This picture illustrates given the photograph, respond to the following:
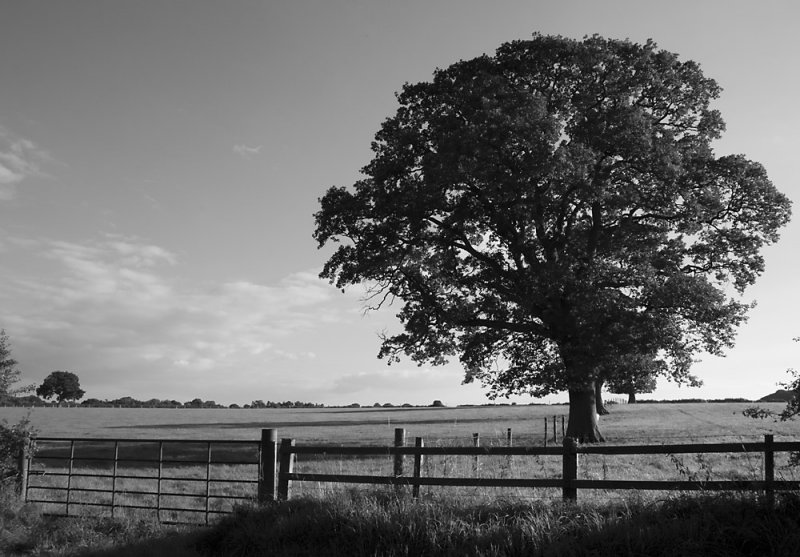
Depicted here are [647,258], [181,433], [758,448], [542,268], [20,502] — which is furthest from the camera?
[181,433]

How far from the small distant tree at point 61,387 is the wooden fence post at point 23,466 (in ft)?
511

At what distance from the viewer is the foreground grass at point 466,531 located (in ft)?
30.4

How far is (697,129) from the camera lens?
31.8m

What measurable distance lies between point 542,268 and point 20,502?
64.8 feet

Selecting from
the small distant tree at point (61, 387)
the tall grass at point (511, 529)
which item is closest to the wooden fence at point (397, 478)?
the tall grass at point (511, 529)

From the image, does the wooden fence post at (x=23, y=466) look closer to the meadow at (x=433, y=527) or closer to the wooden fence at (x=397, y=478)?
the wooden fence at (x=397, y=478)

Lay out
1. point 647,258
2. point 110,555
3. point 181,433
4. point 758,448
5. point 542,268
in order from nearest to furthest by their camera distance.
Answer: point 758,448 < point 110,555 < point 542,268 < point 647,258 < point 181,433

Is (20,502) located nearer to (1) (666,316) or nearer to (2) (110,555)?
(2) (110,555)

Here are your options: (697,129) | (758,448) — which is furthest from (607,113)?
(758,448)

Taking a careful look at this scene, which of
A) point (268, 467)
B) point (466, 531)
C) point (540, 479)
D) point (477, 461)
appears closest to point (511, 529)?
point (466, 531)

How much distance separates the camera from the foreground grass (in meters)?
9.27

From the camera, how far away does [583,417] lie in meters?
32.0

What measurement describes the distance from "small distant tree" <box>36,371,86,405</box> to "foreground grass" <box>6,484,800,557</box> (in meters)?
162

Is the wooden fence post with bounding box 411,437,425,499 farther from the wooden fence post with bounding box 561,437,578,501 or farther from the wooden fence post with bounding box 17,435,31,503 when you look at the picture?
the wooden fence post with bounding box 17,435,31,503
